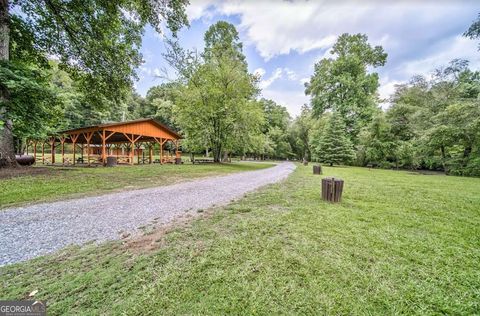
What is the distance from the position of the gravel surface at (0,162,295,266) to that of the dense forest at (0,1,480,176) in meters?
4.65

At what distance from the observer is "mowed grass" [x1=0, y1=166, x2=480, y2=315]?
1.80 metres

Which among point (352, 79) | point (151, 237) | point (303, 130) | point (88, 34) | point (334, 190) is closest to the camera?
point (151, 237)

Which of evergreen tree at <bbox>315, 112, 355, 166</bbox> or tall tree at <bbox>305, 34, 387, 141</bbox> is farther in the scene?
tall tree at <bbox>305, 34, 387, 141</bbox>

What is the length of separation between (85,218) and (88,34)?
9.59 meters

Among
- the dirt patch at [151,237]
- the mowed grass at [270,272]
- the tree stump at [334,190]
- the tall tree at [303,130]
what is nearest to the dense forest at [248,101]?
the tall tree at [303,130]

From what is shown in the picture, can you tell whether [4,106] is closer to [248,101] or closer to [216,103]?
[216,103]

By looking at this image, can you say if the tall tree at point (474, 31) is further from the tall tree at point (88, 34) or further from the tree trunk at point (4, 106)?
the tree trunk at point (4, 106)

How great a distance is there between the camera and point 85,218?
4195 millimetres

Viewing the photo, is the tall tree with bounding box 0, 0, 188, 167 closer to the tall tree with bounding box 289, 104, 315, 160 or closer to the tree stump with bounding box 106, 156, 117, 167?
the tree stump with bounding box 106, 156, 117, 167

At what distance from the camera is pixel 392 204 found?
558 cm

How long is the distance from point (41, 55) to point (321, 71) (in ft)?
113

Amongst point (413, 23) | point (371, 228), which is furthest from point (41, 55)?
point (413, 23)

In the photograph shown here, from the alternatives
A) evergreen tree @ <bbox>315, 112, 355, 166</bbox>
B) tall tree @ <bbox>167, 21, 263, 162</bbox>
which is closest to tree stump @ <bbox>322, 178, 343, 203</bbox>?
tall tree @ <bbox>167, 21, 263, 162</bbox>

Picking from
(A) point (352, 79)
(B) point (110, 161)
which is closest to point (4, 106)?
(B) point (110, 161)
